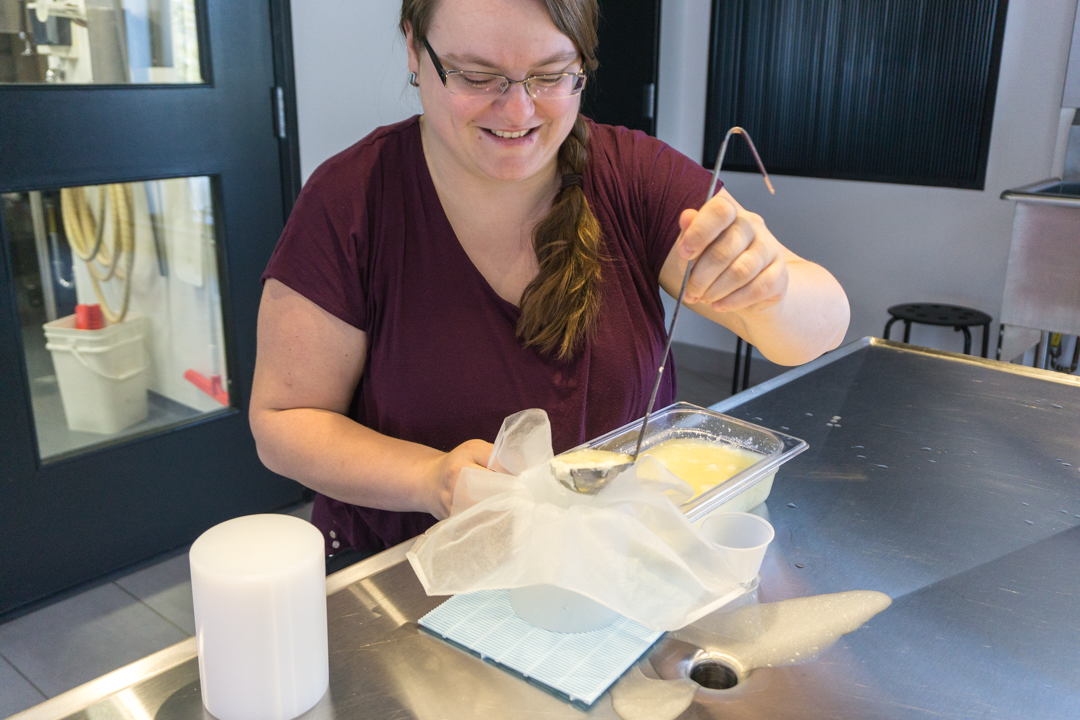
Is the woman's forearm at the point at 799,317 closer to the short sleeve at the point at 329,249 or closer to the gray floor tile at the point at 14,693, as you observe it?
the short sleeve at the point at 329,249

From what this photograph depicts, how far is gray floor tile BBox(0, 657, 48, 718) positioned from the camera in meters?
1.85

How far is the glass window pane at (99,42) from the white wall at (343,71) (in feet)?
1.13

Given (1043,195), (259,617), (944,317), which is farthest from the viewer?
(944,317)

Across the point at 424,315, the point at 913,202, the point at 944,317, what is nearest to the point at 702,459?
the point at 424,315

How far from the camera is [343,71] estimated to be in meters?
2.69

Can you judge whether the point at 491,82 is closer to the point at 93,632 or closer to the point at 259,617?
the point at 259,617

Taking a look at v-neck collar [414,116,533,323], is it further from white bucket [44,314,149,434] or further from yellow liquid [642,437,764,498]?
white bucket [44,314,149,434]

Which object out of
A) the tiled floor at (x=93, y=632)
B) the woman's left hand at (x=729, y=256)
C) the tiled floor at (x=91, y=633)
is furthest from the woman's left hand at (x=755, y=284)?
the tiled floor at (x=91, y=633)

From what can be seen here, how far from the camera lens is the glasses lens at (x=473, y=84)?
1039mm

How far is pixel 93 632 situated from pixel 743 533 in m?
1.87

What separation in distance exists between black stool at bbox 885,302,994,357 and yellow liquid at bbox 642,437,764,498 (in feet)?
7.03

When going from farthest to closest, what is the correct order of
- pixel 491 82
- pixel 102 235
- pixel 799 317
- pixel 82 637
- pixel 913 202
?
pixel 913 202, pixel 102 235, pixel 82 637, pixel 799 317, pixel 491 82

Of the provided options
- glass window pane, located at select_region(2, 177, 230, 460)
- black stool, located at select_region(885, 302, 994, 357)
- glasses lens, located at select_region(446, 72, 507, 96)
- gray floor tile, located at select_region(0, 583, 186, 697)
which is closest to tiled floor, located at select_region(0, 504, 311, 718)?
gray floor tile, located at select_region(0, 583, 186, 697)

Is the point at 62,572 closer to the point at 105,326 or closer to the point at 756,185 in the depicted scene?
the point at 105,326
